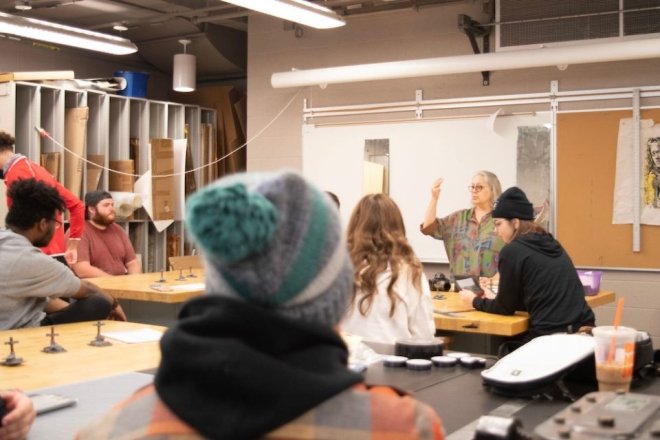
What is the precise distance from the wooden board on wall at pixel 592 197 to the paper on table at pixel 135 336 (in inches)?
154

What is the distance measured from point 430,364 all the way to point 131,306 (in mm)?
3387

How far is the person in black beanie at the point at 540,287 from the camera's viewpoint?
12.2ft

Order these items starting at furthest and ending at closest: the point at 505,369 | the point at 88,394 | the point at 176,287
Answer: the point at 176,287 < the point at 88,394 < the point at 505,369

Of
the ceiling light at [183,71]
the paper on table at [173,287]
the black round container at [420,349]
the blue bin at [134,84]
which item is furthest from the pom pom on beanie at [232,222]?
the blue bin at [134,84]

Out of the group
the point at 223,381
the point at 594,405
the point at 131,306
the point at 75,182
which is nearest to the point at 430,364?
the point at 594,405

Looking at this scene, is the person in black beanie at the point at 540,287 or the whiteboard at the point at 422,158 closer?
the person in black beanie at the point at 540,287

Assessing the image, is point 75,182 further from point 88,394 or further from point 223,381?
point 223,381

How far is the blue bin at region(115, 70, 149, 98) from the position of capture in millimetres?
8016

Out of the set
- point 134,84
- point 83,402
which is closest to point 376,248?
point 83,402

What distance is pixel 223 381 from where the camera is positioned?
1000mm

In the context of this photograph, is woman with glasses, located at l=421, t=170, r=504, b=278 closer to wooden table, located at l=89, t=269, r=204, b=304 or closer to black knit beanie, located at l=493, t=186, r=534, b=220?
black knit beanie, located at l=493, t=186, r=534, b=220

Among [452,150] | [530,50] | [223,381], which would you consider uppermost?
[530,50]

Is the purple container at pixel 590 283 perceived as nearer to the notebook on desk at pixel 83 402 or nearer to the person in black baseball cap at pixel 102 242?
the notebook on desk at pixel 83 402

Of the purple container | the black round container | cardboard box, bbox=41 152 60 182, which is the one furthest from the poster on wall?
cardboard box, bbox=41 152 60 182
